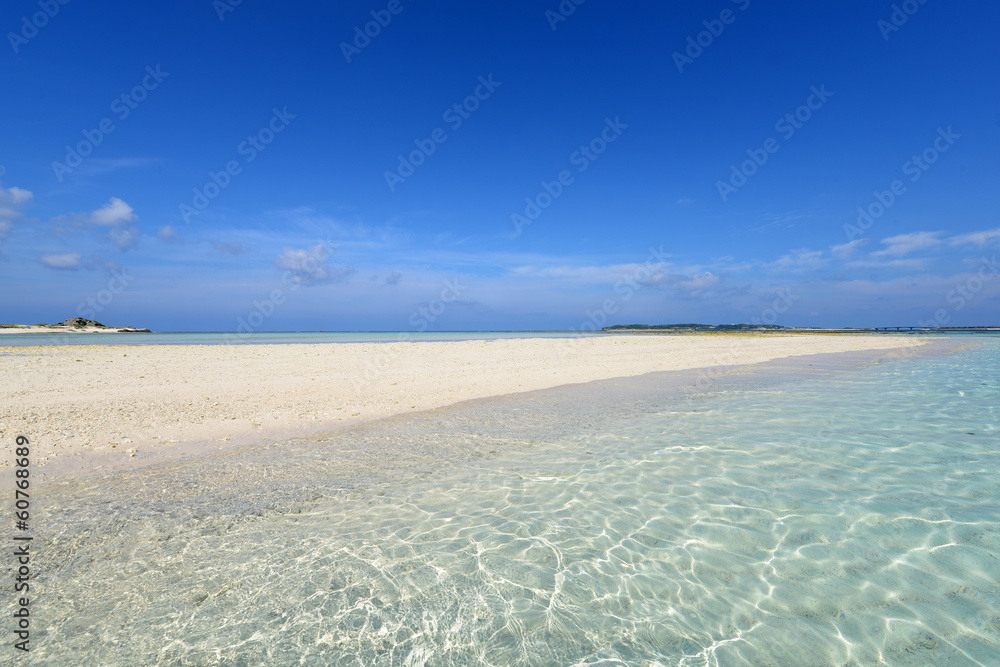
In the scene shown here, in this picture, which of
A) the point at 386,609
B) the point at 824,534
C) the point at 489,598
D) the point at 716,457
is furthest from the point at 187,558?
the point at 716,457

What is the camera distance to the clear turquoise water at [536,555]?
295 cm

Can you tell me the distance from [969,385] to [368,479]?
777 inches

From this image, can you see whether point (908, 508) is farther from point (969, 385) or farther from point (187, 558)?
point (969, 385)

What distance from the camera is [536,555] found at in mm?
4062

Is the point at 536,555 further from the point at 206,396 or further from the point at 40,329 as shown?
the point at 40,329

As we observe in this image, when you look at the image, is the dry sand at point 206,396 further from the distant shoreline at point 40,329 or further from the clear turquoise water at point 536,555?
the distant shoreline at point 40,329

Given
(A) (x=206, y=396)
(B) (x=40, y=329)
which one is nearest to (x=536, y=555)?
(A) (x=206, y=396)

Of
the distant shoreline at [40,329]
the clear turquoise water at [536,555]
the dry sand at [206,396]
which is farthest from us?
the distant shoreline at [40,329]

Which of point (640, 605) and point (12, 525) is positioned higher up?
point (12, 525)

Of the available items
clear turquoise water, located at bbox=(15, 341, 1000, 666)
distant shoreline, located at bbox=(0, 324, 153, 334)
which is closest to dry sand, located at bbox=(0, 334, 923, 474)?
clear turquoise water, located at bbox=(15, 341, 1000, 666)

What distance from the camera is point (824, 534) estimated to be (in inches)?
173

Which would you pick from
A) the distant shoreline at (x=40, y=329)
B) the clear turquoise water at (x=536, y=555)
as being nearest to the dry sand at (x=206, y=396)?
the clear turquoise water at (x=536, y=555)

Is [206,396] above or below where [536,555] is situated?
above

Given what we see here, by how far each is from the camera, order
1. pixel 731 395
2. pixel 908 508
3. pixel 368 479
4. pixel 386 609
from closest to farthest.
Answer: pixel 386 609, pixel 908 508, pixel 368 479, pixel 731 395
